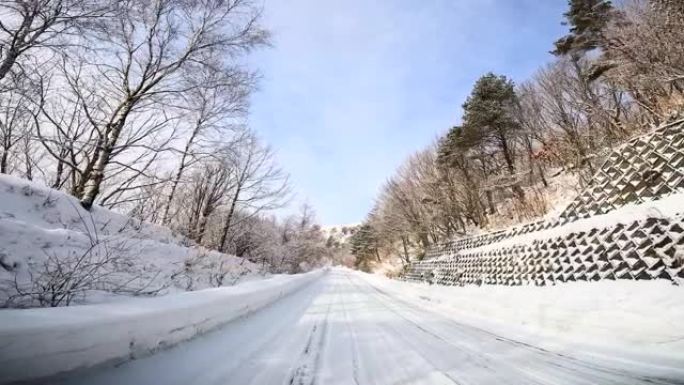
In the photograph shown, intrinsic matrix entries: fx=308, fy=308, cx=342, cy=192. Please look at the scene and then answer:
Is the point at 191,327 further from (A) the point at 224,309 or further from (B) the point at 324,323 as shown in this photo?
(B) the point at 324,323

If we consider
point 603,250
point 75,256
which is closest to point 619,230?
point 603,250

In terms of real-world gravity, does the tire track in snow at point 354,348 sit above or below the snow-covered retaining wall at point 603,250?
below

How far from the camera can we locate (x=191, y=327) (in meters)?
3.95

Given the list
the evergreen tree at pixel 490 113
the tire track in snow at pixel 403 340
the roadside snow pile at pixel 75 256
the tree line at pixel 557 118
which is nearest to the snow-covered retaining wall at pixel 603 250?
the tree line at pixel 557 118

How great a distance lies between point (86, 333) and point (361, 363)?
8.18 feet

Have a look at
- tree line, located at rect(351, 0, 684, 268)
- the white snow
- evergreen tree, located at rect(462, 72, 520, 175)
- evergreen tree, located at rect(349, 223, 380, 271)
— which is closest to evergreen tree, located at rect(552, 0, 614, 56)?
tree line, located at rect(351, 0, 684, 268)

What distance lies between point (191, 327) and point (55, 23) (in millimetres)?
5996

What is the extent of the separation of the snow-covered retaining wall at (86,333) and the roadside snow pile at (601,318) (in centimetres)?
465

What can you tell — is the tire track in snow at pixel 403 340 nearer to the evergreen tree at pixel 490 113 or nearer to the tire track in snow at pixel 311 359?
the tire track in snow at pixel 311 359

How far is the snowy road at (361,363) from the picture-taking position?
270 centimetres

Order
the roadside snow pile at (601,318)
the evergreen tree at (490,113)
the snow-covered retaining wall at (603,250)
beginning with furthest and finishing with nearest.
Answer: the evergreen tree at (490,113), the snow-covered retaining wall at (603,250), the roadside snow pile at (601,318)

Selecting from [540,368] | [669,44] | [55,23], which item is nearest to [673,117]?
[669,44]

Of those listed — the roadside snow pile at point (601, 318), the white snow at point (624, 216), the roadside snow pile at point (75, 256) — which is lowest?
the roadside snow pile at point (601, 318)

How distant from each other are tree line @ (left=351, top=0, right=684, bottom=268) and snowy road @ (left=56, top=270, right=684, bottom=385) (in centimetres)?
967
